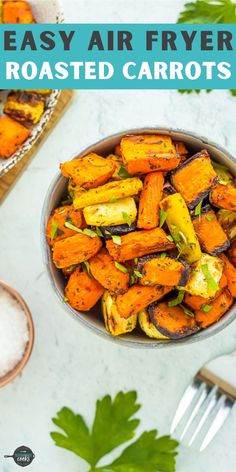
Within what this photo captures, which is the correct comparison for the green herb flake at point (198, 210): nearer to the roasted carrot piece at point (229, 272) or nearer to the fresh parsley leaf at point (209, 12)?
Result: the roasted carrot piece at point (229, 272)

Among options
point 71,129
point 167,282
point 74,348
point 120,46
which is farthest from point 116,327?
point 120,46

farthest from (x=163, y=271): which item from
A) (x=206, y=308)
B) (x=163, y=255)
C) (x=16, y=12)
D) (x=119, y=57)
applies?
(x=16, y=12)

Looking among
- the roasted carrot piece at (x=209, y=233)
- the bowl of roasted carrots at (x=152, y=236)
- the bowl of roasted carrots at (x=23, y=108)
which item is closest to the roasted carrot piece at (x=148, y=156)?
the bowl of roasted carrots at (x=152, y=236)

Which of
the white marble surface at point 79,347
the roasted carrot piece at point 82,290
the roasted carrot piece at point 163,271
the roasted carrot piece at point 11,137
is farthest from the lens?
the white marble surface at point 79,347

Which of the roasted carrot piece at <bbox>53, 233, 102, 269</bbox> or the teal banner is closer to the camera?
the roasted carrot piece at <bbox>53, 233, 102, 269</bbox>

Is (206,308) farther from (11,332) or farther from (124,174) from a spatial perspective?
(11,332)

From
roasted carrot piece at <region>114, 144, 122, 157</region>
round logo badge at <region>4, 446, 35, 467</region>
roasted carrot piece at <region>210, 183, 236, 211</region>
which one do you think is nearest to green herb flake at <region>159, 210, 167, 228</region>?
roasted carrot piece at <region>210, 183, 236, 211</region>

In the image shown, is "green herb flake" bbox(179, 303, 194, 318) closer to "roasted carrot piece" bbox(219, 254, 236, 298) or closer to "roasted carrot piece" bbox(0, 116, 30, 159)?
"roasted carrot piece" bbox(219, 254, 236, 298)
